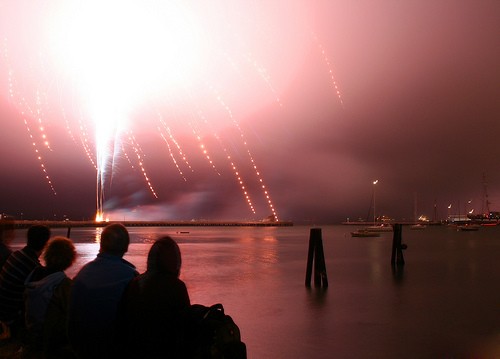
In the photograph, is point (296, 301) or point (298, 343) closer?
point (298, 343)

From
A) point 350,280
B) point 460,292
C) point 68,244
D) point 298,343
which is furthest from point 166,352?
point 350,280

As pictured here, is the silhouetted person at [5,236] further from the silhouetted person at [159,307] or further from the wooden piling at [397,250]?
the wooden piling at [397,250]

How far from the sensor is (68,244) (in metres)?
5.72

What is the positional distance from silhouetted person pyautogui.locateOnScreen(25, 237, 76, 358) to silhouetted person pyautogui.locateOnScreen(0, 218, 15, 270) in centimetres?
216

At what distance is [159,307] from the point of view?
427cm

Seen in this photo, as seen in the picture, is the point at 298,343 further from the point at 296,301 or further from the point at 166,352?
the point at 166,352

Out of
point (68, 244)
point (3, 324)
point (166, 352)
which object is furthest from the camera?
point (3, 324)

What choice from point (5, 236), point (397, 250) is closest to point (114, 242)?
point (5, 236)

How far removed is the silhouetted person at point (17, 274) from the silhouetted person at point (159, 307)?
276 cm

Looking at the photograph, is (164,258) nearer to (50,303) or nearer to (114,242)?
(114,242)

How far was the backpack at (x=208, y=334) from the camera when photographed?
4234 millimetres

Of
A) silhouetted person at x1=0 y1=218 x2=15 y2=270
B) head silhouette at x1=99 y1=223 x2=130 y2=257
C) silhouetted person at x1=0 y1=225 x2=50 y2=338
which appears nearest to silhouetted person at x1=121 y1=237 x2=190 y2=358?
head silhouette at x1=99 y1=223 x2=130 y2=257

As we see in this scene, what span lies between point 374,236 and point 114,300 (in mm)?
129583

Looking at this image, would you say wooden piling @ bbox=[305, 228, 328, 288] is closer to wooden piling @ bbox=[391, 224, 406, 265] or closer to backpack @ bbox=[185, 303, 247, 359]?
wooden piling @ bbox=[391, 224, 406, 265]
